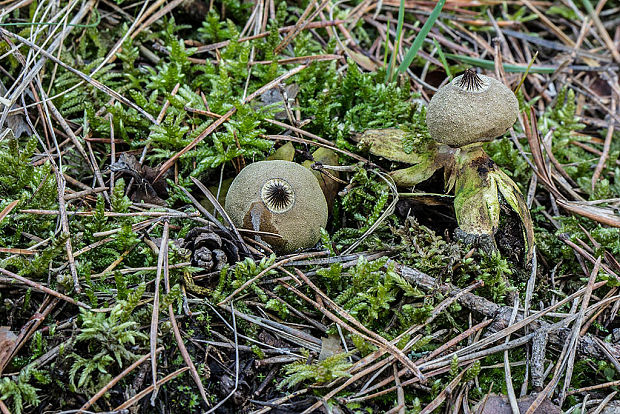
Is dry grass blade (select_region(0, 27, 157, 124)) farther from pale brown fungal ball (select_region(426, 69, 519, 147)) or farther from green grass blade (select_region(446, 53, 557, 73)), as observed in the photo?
green grass blade (select_region(446, 53, 557, 73))

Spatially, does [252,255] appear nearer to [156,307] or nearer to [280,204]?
[280,204]

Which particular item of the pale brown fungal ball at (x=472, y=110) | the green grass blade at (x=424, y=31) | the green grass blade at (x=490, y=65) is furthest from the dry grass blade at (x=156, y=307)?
the green grass blade at (x=490, y=65)

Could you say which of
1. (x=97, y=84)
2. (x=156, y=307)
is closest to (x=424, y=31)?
(x=97, y=84)

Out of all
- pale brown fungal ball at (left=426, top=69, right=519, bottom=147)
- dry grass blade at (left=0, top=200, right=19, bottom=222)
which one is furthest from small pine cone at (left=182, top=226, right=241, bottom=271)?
pale brown fungal ball at (left=426, top=69, right=519, bottom=147)

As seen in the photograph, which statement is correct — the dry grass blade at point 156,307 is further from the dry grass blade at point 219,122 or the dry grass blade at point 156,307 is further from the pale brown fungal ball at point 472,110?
the pale brown fungal ball at point 472,110

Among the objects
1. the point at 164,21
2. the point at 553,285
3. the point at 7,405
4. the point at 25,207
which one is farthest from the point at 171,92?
the point at 553,285

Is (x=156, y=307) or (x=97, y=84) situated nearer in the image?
(x=156, y=307)
